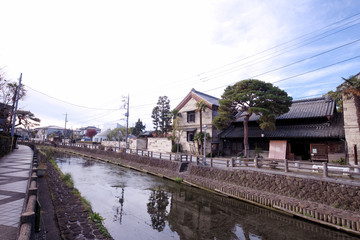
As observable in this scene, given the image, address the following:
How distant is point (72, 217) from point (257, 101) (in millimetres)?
17966

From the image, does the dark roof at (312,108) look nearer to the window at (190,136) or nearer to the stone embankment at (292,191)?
the stone embankment at (292,191)

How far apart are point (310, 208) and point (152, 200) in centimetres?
854

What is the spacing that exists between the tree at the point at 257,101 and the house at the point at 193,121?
461cm

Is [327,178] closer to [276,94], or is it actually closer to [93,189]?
[276,94]

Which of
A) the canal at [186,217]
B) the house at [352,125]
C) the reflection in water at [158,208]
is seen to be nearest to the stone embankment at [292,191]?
the canal at [186,217]

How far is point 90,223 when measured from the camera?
6.75 metres

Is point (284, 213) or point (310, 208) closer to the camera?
point (310, 208)

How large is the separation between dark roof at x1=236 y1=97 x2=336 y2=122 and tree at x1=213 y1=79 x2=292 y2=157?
7.49 feet

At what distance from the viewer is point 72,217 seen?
700 centimetres

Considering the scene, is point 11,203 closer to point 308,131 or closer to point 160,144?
point 308,131

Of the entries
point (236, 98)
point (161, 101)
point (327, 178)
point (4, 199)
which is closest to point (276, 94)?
point (236, 98)

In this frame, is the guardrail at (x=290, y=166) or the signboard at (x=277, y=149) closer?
the guardrail at (x=290, y=166)

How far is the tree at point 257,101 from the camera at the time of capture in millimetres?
18609

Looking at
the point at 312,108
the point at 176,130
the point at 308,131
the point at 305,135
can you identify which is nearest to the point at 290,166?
the point at 305,135
